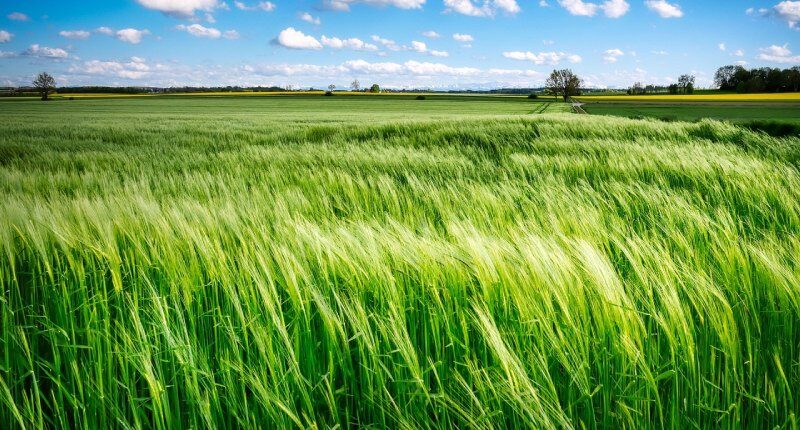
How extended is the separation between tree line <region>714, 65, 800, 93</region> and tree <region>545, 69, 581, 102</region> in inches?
1053

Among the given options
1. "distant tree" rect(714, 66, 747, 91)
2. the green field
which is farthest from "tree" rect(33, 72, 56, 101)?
"distant tree" rect(714, 66, 747, 91)

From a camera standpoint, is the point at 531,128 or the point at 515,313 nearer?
the point at 515,313

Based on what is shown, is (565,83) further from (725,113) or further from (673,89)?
(725,113)

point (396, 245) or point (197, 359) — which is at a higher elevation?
point (396, 245)

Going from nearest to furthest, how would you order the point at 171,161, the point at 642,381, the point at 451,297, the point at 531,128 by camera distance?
the point at 642,381 → the point at 451,297 → the point at 171,161 → the point at 531,128

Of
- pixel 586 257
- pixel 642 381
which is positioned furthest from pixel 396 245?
pixel 642 381

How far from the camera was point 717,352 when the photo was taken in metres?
0.87

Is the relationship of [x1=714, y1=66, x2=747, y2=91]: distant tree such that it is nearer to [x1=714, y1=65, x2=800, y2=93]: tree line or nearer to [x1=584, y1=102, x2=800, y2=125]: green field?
[x1=714, y1=65, x2=800, y2=93]: tree line

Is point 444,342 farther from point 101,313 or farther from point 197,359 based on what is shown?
point 101,313

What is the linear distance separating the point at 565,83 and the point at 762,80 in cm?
3400

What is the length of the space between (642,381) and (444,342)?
379 millimetres

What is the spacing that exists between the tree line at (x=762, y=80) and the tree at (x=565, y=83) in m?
26.7

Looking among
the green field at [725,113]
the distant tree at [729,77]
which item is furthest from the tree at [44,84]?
the distant tree at [729,77]

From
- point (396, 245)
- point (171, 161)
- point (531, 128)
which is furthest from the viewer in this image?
point (531, 128)
